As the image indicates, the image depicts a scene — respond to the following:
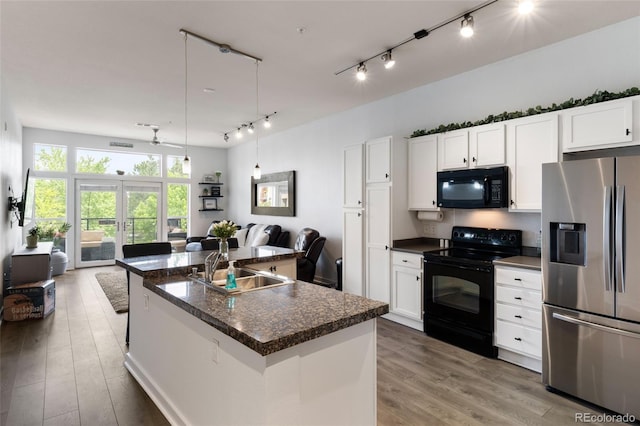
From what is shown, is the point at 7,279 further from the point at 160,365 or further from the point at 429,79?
the point at 429,79

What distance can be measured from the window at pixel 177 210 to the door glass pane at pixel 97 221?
1.19 meters

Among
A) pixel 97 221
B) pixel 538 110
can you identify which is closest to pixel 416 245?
pixel 538 110

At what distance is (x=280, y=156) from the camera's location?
23.1 feet

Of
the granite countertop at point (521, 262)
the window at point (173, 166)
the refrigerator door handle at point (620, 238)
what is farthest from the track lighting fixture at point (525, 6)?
the window at point (173, 166)

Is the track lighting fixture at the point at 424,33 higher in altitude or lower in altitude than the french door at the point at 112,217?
higher

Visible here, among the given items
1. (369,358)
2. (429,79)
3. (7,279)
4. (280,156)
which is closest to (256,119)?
(280,156)

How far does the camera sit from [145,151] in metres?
8.09

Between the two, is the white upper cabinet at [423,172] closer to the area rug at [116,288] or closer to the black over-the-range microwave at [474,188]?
the black over-the-range microwave at [474,188]

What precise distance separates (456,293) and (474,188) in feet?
3.55

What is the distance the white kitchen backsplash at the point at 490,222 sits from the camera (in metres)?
3.36

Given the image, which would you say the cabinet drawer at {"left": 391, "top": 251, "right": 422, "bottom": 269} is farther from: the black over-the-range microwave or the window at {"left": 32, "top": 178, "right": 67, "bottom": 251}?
the window at {"left": 32, "top": 178, "right": 67, "bottom": 251}

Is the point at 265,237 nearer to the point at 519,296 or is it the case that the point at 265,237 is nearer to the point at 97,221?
the point at 97,221

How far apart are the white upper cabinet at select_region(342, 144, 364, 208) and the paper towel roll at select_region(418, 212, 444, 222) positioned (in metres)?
0.77

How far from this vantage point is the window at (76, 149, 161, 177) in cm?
737
